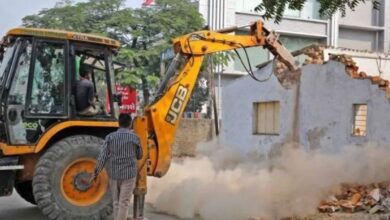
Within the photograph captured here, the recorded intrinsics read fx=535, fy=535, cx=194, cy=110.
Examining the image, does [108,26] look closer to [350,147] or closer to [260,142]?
[260,142]

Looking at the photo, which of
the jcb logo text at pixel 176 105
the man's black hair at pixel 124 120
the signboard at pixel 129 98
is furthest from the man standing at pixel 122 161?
the signboard at pixel 129 98

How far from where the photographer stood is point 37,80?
8.19 metres

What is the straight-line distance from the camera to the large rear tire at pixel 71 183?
794 centimetres

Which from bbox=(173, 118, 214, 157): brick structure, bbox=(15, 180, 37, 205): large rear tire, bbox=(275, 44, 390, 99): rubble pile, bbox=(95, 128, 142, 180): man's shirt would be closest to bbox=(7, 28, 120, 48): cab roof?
bbox=(95, 128, 142, 180): man's shirt

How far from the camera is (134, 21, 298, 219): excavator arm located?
848 centimetres

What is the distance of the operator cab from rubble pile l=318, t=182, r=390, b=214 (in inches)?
182

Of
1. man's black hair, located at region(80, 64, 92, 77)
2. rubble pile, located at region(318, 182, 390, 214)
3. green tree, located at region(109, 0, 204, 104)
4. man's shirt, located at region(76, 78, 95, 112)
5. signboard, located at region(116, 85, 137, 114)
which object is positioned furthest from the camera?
green tree, located at region(109, 0, 204, 104)

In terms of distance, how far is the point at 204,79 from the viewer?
2605 centimetres

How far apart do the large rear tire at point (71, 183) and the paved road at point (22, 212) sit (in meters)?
1.46

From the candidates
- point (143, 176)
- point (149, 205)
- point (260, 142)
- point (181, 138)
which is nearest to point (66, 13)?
point (181, 138)

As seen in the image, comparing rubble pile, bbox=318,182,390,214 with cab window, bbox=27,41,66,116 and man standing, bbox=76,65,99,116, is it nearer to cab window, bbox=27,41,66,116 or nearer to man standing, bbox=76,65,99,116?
man standing, bbox=76,65,99,116

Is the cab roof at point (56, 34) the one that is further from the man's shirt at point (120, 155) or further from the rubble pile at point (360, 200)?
the rubble pile at point (360, 200)

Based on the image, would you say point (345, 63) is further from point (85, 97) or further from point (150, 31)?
point (150, 31)

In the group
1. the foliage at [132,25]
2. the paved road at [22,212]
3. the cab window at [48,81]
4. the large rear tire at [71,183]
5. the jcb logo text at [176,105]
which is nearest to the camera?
the large rear tire at [71,183]
